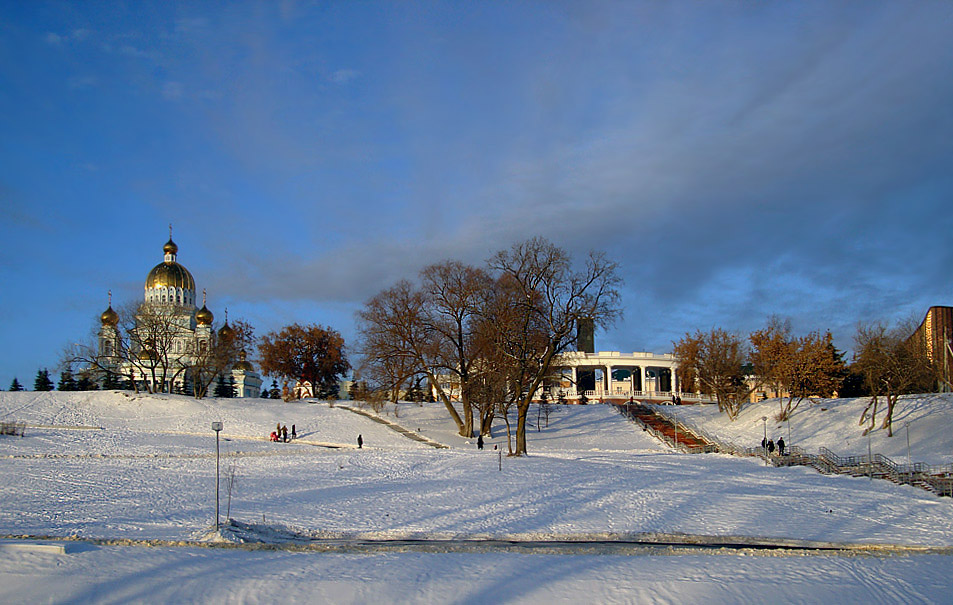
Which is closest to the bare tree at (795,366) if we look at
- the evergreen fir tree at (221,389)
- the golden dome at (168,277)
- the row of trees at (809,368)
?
the row of trees at (809,368)

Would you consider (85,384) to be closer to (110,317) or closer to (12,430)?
(110,317)

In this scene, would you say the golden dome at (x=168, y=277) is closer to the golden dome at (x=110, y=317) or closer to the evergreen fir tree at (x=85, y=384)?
the golden dome at (x=110, y=317)

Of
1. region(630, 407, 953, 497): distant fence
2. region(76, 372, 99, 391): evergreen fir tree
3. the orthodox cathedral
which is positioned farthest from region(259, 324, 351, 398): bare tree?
region(630, 407, 953, 497): distant fence

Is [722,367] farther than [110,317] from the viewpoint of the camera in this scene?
No

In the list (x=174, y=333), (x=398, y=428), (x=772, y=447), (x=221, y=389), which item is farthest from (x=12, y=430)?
(x=772, y=447)

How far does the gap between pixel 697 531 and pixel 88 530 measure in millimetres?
15143

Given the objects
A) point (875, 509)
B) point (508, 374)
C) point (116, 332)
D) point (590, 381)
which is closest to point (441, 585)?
point (875, 509)

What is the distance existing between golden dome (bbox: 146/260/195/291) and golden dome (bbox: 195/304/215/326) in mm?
5722

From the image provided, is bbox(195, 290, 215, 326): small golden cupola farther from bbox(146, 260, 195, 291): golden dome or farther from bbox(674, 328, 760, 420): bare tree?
bbox(674, 328, 760, 420): bare tree

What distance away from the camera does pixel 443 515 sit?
21.2 m

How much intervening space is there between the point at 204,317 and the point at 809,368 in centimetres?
6408

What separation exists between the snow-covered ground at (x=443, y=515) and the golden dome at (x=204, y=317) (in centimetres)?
3894

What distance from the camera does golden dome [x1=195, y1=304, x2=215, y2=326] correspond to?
84875 mm

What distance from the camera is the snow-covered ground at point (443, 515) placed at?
13.0 meters
